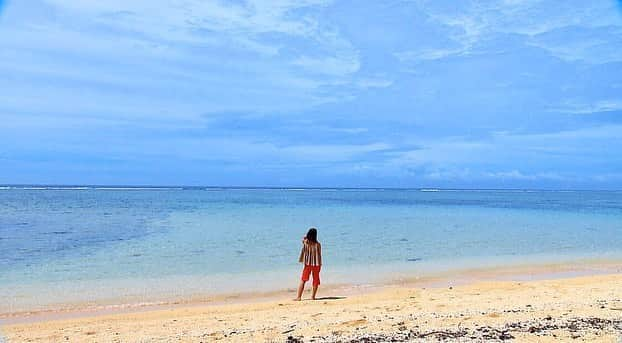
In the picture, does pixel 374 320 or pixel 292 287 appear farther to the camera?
pixel 292 287

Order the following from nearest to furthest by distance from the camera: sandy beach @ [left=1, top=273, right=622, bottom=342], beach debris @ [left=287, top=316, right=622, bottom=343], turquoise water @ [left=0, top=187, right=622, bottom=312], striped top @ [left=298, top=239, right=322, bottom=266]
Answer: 1. beach debris @ [left=287, top=316, right=622, bottom=343]
2. sandy beach @ [left=1, top=273, right=622, bottom=342]
3. striped top @ [left=298, top=239, right=322, bottom=266]
4. turquoise water @ [left=0, top=187, right=622, bottom=312]

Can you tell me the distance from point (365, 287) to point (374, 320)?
5031 millimetres

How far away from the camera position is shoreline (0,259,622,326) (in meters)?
10.6

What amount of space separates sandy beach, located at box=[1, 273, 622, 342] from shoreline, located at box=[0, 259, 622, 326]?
0.89 feet

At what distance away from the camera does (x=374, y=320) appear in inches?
331

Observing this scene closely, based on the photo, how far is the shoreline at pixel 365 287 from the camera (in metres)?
10.6

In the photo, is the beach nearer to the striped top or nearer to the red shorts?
the red shorts

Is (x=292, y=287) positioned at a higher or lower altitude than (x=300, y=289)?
lower

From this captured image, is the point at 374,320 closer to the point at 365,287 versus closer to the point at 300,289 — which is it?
the point at 300,289

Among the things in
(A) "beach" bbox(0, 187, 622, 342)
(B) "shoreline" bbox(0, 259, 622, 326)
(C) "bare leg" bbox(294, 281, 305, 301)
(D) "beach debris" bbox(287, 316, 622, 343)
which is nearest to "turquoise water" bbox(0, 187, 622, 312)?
(A) "beach" bbox(0, 187, 622, 342)

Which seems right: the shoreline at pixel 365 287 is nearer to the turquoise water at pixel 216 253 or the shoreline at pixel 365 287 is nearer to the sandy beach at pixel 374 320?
the sandy beach at pixel 374 320

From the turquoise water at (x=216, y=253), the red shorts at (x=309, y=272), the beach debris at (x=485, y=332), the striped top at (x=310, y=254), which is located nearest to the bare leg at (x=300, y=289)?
the red shorts at (x=309, y=272)

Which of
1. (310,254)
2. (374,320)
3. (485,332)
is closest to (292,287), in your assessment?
(310,254)

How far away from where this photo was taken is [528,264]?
1784 cm
